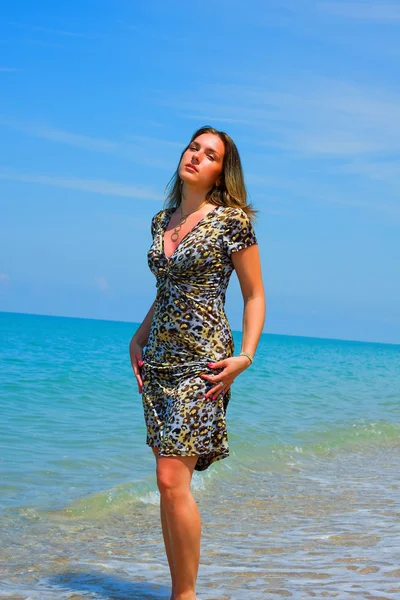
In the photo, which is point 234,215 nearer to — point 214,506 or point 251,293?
point 251,293

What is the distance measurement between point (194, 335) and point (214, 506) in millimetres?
3968

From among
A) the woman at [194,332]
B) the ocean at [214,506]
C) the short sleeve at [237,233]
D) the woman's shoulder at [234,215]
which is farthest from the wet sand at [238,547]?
the woman's shoulder at [234,215]

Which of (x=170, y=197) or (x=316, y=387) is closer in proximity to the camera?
(x=170, y=197)

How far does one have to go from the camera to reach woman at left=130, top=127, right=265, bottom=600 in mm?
3777

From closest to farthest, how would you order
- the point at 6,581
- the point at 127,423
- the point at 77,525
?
1. the point at 6,581
2. the point at 77,525
3. the point at 127,423

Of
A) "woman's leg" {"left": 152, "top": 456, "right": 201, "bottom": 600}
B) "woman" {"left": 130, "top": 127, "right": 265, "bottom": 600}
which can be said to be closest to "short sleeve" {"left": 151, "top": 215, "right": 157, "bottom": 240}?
"woman" {"left": 130, "top": 127, "right": 265, "bottom": 600}

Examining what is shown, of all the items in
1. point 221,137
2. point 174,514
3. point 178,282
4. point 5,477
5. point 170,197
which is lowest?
point 5,477

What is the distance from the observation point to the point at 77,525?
6602 mm

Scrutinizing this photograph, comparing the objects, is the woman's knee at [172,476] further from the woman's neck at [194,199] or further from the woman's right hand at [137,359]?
the woman's neck at [194,199]

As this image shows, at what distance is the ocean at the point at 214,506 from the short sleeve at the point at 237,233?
1966 millimetres

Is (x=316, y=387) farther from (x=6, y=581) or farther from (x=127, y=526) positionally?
(x=6, y=581)

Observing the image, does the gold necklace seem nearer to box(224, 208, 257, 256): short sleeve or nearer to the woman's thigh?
box(224, 208, 257, 256): short sleeve

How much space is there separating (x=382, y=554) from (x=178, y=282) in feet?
8.57

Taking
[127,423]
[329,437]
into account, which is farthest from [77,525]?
[329,437]
